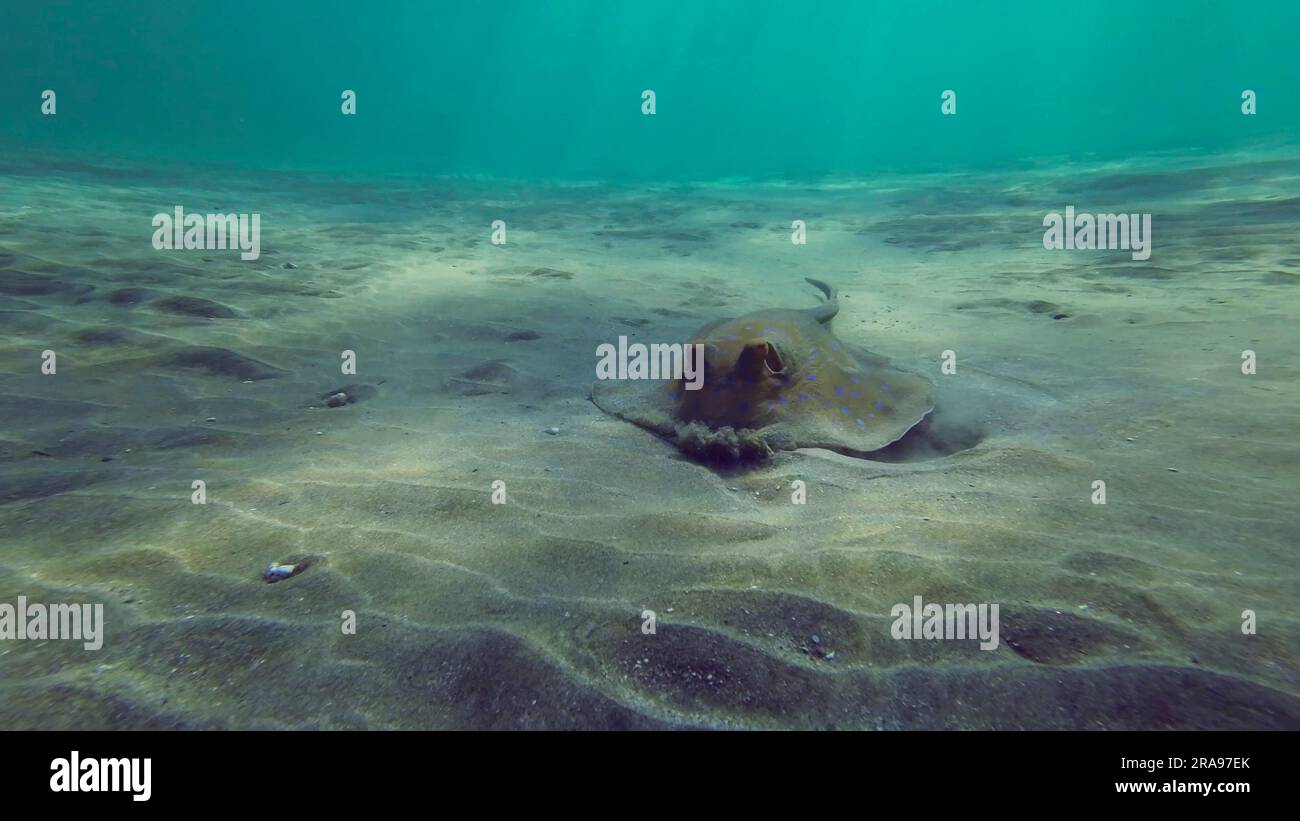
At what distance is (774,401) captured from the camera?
15.2ft

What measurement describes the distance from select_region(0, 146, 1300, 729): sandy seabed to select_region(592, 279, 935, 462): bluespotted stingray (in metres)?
0.21

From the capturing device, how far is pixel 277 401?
17.6ft

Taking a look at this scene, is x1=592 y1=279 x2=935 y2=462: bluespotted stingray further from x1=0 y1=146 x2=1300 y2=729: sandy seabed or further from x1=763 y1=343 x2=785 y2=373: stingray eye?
x1=0 y1=146 x2=1300 y2=729: sandy seabed

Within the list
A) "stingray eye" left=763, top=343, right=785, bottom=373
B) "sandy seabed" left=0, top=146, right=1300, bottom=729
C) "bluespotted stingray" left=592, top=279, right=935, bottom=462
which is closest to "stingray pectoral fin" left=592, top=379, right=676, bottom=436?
"bluespotted stingray" left=592, top=279, right=935, bottom=462

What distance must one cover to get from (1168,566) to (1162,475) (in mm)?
1158

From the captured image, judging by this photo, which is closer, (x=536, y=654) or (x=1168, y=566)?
(x=536, y=654)

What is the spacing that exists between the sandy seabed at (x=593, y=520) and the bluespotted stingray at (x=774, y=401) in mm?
206

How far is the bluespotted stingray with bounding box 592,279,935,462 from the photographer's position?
4.34m

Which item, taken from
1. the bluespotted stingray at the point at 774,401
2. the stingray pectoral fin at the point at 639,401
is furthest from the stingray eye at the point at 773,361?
the stingray pectoral fin at the point at 639,401

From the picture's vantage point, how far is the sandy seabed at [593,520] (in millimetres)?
2240

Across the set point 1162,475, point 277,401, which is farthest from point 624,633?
point 277,401

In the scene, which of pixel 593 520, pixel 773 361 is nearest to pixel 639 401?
pixel 773 361

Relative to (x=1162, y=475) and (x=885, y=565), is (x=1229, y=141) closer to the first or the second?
(x=1162, y=475)

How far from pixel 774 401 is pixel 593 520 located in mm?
1863
